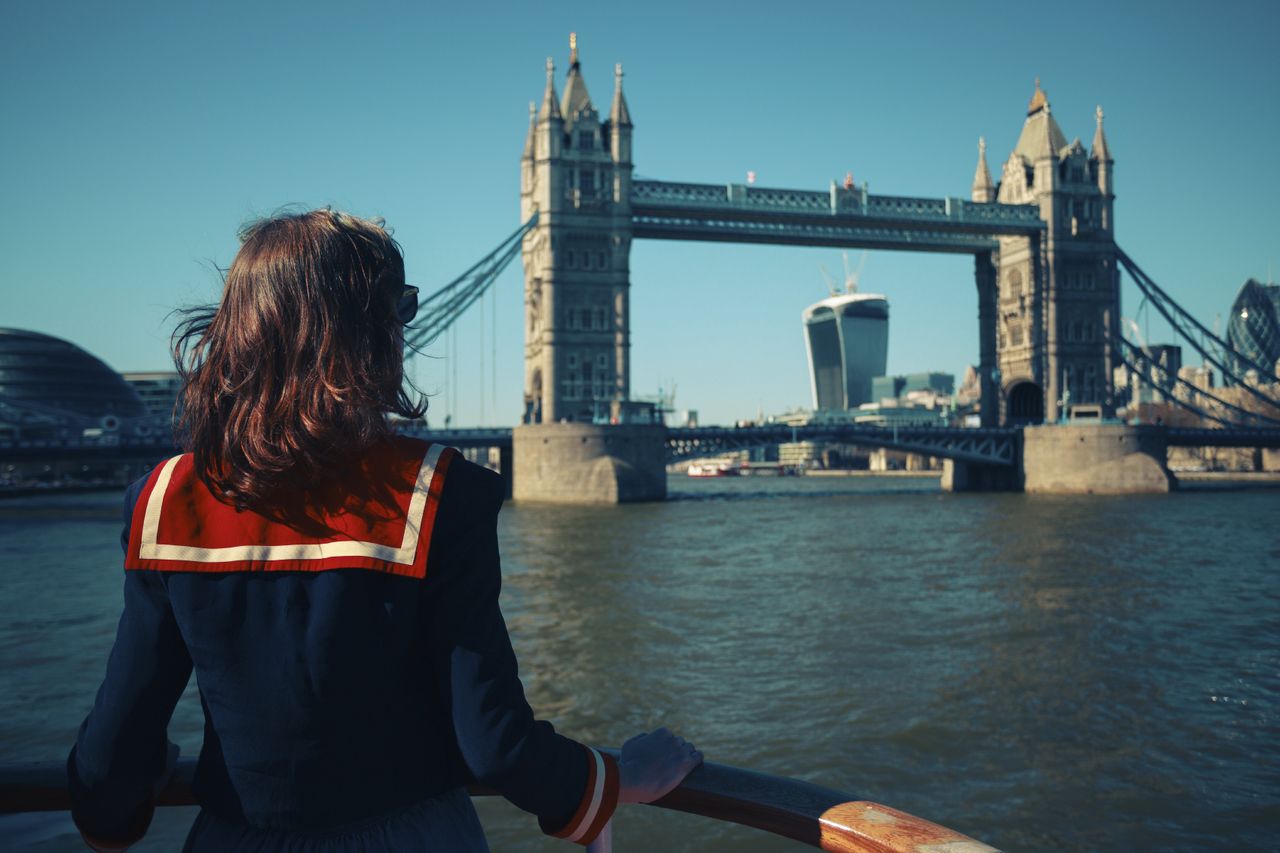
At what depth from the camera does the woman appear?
1.37 metres

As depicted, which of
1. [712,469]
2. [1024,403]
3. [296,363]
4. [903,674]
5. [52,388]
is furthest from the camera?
[712,469]

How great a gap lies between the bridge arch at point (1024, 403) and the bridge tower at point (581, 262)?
23.7m

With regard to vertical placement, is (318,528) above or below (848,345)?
below

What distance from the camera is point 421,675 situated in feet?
4.75

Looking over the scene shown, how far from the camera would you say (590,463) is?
140ft

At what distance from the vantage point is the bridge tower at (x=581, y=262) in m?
49.5

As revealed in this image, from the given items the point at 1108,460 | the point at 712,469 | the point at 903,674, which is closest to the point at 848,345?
the point at 712,469

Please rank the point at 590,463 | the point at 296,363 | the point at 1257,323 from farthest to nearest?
the point at 1257,323 < the point at 590,463 < the point at 296,363

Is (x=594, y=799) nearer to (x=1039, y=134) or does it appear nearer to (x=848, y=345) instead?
(x=1039, y=134)

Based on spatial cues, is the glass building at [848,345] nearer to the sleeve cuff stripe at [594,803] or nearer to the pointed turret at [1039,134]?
the pointed turret at [1039,134]

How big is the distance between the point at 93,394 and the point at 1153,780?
343 ft

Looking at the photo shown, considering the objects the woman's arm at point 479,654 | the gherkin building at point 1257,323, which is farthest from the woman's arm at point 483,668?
the gherkin building at point 1257,323

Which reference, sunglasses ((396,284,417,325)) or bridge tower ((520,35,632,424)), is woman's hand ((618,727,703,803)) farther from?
bridge tower ((520,35,632,424))

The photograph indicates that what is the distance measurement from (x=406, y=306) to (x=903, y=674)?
31.9ft
